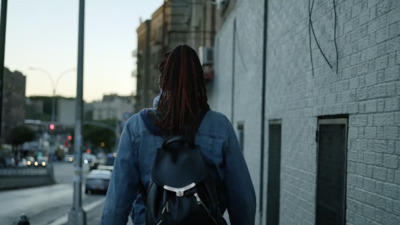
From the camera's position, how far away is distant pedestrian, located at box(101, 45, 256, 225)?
9.61 ft

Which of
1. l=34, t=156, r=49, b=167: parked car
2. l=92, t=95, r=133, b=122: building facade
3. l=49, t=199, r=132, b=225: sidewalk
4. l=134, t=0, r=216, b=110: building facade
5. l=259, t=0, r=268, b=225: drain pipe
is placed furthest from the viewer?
l=92, t=95, r=133, b=122: building facade

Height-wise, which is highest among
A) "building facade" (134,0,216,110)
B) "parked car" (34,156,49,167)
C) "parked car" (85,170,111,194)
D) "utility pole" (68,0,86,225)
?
"building facade" (134,0,216,110)

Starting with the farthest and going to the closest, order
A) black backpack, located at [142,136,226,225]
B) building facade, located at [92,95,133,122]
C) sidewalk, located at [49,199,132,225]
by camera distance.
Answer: building facade, located at [92,95,133,122] < sidewalk, located at [49,199,132,225] < black backpack, located at [142,136,226,225]

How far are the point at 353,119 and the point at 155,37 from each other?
42.7 m

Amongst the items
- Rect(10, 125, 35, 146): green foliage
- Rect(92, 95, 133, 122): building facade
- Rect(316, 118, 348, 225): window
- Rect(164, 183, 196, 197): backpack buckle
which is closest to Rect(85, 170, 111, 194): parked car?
Rect(316, 118, 348, 225): window

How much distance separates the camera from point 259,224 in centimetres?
1086

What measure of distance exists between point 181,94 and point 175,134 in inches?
7.8

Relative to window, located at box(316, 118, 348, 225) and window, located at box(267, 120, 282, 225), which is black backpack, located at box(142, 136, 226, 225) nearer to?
window, located at box(316, 118, 348, 225)

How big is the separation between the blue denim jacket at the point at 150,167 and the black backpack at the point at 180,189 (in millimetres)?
191

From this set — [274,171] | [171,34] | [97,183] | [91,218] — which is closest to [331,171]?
[274,171]

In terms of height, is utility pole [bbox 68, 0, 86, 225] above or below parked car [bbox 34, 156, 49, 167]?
above

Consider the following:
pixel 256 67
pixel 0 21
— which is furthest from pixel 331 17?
pixel 256 67

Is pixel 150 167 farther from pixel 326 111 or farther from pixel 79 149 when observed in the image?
pixel 79 149

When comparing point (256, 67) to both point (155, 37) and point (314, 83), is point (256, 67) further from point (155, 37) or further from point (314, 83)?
point (155, 37)
